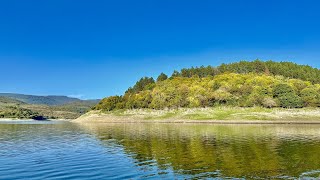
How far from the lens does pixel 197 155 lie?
57.0 m

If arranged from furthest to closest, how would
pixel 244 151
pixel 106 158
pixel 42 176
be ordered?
pixel 244 151 → pixel 106 158 → pixel 42 176

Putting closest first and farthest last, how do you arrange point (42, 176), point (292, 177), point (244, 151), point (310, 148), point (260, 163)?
point (292, 177)
point (42, 176)
point (260, 163)
point (244, 151)
point (310, 148)

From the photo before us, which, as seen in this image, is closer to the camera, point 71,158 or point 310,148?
point 71,158

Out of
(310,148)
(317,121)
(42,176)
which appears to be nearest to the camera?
(42,176)

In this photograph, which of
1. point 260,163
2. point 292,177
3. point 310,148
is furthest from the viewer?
point 310,148

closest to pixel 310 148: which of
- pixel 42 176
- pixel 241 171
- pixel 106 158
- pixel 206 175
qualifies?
pixel 241 171

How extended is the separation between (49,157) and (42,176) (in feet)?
54.5

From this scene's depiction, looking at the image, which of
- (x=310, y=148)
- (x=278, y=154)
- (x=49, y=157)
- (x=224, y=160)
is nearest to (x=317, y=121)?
(x=310, y=148)

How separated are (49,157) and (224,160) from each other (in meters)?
28.9

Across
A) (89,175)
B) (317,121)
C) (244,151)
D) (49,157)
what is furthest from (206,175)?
(317,121)

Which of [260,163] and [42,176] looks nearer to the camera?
[42,176]

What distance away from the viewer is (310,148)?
65625 mm

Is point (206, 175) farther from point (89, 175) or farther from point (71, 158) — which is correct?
point (71, 158)

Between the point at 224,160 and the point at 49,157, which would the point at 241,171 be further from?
the point at 49,157
